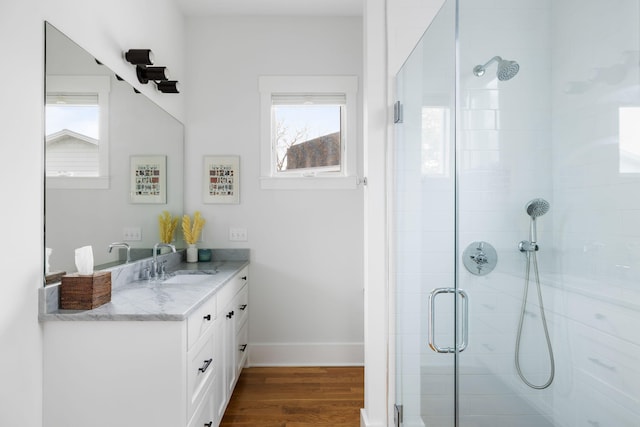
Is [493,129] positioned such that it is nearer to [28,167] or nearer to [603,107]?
[603,107]

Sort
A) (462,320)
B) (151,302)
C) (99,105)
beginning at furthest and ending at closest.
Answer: (99,105) < (151,302) < (462,320)

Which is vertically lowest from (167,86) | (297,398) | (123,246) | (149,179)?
(297,398)

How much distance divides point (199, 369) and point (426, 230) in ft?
3.98

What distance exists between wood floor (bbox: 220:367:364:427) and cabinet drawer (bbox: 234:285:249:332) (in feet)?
1.54

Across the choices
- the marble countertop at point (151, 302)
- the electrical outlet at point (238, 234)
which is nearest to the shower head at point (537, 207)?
the marble countertop at point (151, 302)

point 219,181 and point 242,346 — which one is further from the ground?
point 219,181

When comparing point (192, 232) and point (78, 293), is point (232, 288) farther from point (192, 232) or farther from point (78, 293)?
point (78, 293)

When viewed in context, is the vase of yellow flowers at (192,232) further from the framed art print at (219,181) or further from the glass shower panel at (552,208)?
the glass shower panel at (552,208)

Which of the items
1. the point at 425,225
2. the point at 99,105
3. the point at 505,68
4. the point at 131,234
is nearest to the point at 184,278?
the point at 131,234

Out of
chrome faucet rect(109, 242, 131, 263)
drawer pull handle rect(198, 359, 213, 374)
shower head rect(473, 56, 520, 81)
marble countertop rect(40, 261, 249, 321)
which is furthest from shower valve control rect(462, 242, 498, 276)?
chrome faucet rect(109, 242, 131, 263)

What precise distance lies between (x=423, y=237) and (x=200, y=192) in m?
2.20

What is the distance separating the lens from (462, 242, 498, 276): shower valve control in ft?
4.02

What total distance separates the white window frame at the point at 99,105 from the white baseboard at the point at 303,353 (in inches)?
76.5

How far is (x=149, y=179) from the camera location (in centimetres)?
260
